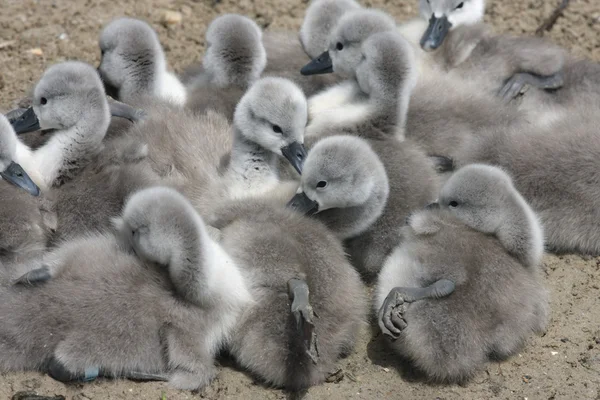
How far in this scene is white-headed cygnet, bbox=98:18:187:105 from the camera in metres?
6.00

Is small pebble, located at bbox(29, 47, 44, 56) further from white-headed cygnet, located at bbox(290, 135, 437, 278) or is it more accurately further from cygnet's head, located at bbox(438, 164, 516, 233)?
→ cygnet's head, located at bbox(438, 164, 516, 233)

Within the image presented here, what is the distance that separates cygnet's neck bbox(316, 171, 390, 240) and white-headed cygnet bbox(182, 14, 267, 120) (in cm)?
120

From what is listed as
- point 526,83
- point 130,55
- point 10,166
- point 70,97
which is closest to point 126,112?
point 70,97

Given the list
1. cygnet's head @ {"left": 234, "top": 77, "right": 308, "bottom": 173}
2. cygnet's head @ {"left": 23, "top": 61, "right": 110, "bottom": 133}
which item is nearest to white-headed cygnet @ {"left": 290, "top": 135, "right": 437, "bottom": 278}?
cygnet's head @ {"left": 234, "top": 77, "right": 308, "bottom": 173}

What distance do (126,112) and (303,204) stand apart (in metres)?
1.29

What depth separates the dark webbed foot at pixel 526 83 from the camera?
249 inches

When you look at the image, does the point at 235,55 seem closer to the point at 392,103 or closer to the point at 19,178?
the point at 392,103

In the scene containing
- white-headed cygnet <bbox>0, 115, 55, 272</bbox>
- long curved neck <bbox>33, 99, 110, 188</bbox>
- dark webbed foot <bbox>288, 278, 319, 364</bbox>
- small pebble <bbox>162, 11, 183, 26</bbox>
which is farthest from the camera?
small pebble <bbox>162, 11, 183, 26</bbox>

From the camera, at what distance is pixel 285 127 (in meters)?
5.14

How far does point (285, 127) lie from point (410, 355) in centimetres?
137

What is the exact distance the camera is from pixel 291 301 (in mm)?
4375

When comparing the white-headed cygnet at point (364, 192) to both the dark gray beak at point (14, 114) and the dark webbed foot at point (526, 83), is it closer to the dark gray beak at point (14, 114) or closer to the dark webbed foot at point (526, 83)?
the dark webbed foot at point (526, 83)

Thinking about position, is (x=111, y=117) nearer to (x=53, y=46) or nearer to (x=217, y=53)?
(x=217, y=53)

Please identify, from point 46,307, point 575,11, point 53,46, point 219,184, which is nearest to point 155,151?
point 219,184
